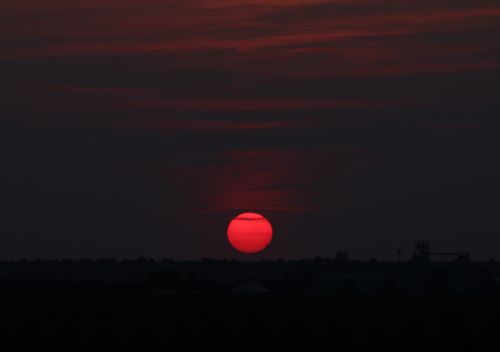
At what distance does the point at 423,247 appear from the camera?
Result: 157m

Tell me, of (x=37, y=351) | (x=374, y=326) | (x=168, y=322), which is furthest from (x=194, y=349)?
(x=168, y=322)

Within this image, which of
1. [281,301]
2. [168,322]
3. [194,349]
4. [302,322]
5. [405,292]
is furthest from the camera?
[405,292]

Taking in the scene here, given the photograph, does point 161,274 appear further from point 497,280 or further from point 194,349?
point 194,349

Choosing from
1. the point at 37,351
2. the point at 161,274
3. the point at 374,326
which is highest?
the point at 161,274

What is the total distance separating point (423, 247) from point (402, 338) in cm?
10567

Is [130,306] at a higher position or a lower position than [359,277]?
lower

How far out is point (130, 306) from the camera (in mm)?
93188

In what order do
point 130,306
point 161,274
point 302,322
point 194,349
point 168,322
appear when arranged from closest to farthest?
point 194,349 < point 302,322 < point 168,322 < point 130,306 < point 161,274

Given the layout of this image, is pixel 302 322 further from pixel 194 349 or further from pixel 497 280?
pixel 497 280

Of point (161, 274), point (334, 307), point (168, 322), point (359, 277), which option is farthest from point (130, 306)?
point (161, 274)

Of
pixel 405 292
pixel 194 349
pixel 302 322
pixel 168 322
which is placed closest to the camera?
pixel 194 349

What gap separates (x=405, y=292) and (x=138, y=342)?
83420 mm

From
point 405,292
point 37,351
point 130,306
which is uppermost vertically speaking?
point 405,292

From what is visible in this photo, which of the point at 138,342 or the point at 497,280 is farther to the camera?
the point at 497,280
